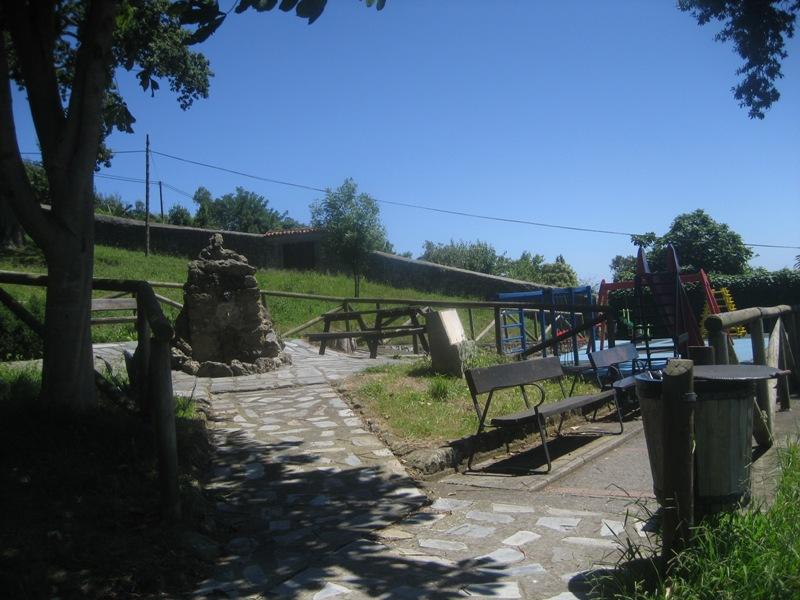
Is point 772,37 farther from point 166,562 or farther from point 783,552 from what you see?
point 166,562

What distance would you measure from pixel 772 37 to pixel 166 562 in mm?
12124

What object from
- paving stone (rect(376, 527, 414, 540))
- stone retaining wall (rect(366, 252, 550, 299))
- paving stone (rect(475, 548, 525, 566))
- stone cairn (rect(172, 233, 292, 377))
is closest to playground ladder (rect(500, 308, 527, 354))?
stone cairn (rect(172, 233, 292, 377))

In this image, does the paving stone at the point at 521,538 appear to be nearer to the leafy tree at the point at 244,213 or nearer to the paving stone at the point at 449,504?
the paving stone at the point at 449,504

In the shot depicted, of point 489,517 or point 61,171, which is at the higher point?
point 61,171

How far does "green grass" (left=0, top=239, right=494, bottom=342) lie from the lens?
58.4 feet

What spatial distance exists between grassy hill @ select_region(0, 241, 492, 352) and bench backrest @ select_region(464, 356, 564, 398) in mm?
9292

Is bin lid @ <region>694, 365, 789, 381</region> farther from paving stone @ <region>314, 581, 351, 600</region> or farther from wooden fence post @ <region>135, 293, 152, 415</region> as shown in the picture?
wooden fence post @ <region>135, 293, 152, 415</region>

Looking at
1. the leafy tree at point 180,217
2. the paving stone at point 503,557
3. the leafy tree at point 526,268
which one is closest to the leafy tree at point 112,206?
the leafy tree at point 180,217

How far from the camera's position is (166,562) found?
3.93 metres

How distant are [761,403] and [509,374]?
2.11 meters

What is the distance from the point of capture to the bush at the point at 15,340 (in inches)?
395

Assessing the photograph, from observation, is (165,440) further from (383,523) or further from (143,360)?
(143,360)

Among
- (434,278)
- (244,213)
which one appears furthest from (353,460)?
(244,213)

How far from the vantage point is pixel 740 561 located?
Result: 3.16 meters
